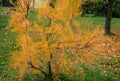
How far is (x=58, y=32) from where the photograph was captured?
7.88 meters

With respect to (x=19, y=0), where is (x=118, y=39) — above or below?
below

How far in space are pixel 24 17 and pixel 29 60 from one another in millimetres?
1084

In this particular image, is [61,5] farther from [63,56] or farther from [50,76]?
[50,76]

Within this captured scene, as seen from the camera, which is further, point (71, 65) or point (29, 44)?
point (71, 65)

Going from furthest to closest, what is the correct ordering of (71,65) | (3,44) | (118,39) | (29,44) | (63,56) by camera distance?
(118,39) → (3,44) → (71,65) → (63,56) → (29,44)

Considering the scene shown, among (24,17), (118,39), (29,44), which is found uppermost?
(24,17)

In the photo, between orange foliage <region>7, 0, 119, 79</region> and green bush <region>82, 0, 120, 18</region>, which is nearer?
orange foliage <region>7, 0, 119, 79</region>

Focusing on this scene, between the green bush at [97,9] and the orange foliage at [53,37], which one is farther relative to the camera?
the green bush at [97,9]

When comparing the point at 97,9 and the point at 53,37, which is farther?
the point at 97,9

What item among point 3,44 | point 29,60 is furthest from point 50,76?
point 3,44

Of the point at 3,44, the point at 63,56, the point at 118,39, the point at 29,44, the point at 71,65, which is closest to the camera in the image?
the point at 29,44

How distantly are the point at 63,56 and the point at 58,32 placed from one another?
0.61 metres

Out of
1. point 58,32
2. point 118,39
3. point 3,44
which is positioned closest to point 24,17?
point 58,32

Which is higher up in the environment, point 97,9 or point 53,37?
point 53,37
